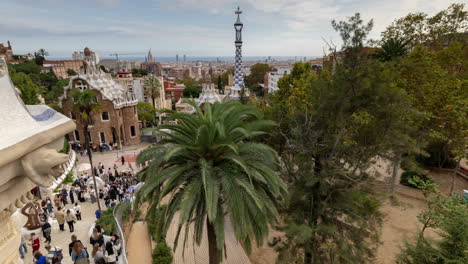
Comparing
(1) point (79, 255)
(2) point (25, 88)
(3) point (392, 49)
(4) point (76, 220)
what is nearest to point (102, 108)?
(2) point (25, 88)

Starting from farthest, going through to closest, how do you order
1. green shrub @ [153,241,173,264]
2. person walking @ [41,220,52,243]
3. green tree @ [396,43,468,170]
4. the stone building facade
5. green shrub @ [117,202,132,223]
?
1. the stone building facade
2. green tree @ [396,43,468,170]
3. green shrub @ [117,202,132,223]
4. person walking @ [41,220,52,243]
5. green shrub @ [153,241,173,264]

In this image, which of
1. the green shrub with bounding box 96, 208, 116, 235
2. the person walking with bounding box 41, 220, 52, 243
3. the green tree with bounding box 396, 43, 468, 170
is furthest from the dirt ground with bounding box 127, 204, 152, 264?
the green tree with bounding box 396, 43, 468, 170

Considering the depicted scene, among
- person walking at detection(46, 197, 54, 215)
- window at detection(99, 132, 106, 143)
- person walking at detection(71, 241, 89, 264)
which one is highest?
person walking at detection(71, 241, 89, 264)

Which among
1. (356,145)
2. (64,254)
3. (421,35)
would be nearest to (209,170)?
(356,145)

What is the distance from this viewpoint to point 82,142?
2878 centimetres

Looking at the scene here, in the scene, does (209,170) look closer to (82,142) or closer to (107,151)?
(107,151)

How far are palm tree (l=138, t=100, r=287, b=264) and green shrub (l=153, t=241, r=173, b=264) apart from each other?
372 cm

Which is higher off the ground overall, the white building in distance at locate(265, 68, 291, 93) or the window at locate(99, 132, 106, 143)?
the white building in distance at locate(265, 68, 291, 93)

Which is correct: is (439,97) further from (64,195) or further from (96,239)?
(64,195)

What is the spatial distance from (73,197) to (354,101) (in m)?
15.4

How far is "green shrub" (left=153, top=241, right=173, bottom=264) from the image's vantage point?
989 cm

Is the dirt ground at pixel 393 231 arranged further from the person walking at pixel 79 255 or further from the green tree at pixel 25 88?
the green tree at pixel 25 88

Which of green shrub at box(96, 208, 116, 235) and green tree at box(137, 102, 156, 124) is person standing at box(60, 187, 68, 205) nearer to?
green shrub at box(96, 208, 116, 235)

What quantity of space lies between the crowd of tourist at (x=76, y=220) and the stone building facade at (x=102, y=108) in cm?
1147
